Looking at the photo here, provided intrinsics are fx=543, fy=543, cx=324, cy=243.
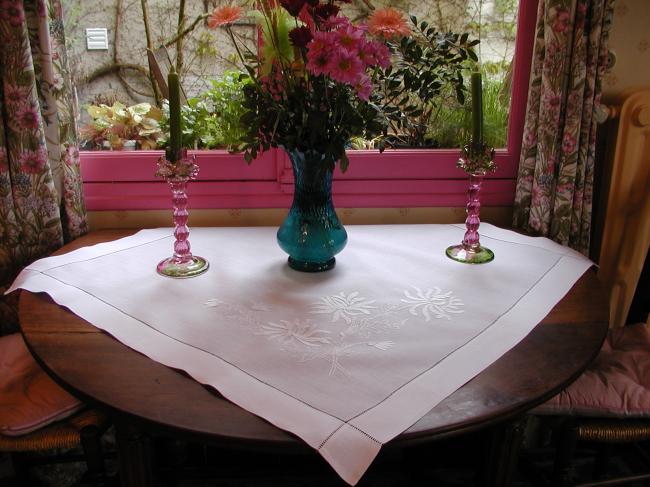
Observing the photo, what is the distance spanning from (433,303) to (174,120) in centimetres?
65

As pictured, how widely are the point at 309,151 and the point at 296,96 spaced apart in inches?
4.7

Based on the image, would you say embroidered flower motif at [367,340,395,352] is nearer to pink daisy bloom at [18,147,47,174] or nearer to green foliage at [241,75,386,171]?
green foliage at [241,75,386,171]

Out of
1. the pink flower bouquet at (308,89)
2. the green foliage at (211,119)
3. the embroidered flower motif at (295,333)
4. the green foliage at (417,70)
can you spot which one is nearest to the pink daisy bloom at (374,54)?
the pink flower bouquet at (308,89)

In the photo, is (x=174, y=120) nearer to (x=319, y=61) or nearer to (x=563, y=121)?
(x=319, y=61)

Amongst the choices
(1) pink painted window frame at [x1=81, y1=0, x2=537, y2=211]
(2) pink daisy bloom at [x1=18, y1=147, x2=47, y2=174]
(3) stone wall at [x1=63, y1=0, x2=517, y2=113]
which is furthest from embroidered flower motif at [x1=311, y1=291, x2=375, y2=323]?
(3) stone wall at [x1=63, y1=0, x2=517, y2=113]

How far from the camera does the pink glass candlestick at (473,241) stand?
1312mm

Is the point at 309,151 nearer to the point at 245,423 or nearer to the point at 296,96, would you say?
the point at 296,96

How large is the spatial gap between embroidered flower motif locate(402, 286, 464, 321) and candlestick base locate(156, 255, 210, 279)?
48 centimetres

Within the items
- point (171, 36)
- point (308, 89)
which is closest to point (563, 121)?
point (308, 89)

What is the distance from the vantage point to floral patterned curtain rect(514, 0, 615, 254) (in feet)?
4.75

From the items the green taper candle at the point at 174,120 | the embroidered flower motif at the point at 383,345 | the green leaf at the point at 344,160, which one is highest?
the green taper candle at the point at 174,120

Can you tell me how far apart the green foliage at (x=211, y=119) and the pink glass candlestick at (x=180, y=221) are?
0.45 meters

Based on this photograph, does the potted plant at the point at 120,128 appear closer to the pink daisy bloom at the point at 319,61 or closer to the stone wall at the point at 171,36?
the stone wall at the point at 171,36

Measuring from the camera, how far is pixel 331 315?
1048 mm
